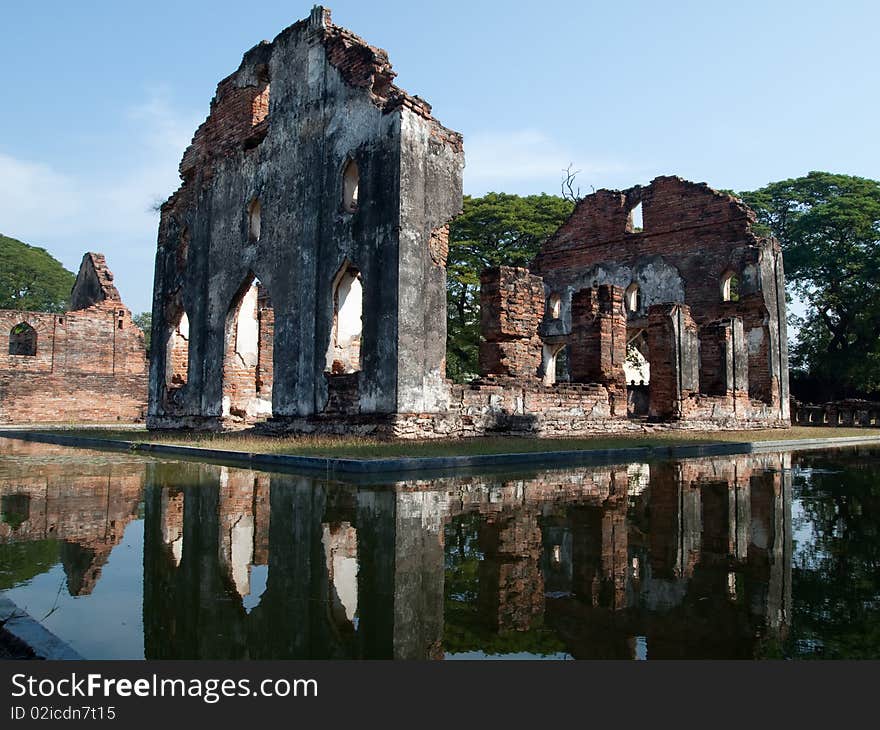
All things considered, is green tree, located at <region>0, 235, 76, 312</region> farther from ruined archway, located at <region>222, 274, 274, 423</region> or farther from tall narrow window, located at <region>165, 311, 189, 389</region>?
ruined archway, located at <region>222, 274, 274, 423</region>

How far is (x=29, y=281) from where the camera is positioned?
51.9 m

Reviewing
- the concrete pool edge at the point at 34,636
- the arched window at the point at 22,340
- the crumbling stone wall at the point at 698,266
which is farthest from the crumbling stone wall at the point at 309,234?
the arched window at the point at 22,340

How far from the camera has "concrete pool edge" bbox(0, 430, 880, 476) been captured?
26.9 ft

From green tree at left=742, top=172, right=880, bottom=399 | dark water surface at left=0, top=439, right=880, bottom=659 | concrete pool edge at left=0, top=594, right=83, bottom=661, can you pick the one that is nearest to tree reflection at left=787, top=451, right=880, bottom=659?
dark water surface at left=0, top=439, right=880, bottom=659

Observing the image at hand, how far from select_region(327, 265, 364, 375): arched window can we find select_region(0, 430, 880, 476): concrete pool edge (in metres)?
3.58

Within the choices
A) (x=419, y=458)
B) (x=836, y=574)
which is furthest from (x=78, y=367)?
(x=836, y=574)

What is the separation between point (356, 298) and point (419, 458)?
6.35 meters

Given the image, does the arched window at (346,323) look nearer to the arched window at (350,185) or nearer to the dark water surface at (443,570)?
the arched window at (350,185)

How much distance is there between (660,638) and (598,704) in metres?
0.73

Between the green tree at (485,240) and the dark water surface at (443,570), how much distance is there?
72.5ft

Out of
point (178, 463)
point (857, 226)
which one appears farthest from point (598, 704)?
point (857, 226)

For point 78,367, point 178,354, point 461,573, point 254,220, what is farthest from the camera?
point 78,367

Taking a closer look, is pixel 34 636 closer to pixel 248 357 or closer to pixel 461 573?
pixel 461 573

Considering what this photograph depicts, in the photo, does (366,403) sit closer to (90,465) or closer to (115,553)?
(90,465)
